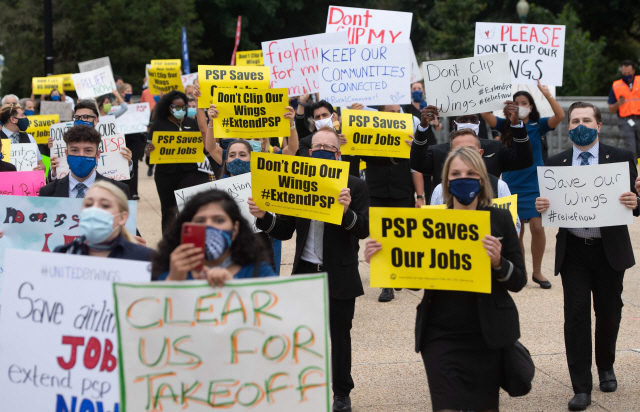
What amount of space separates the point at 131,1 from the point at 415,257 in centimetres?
3239

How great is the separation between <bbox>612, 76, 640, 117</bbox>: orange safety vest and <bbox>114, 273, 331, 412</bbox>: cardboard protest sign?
1546 cm

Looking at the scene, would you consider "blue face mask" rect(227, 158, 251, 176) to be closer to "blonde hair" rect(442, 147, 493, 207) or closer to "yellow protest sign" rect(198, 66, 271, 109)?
"yellow protest sign" rect(198, 66, 271, 109)

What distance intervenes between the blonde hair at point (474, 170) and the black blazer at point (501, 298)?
6 cm

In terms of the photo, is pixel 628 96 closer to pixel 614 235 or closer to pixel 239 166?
pixel 614 235

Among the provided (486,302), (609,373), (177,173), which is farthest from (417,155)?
(177,173)

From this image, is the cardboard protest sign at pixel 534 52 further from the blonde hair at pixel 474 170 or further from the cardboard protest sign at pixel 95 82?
the cardboard protest sign at pixel 95 82

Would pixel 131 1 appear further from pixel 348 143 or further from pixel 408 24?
pixel 348 143

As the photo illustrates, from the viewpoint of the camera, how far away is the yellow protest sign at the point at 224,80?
8.28m

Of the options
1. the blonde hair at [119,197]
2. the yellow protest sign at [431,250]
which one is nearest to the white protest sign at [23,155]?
the blonde hair at [119,197]

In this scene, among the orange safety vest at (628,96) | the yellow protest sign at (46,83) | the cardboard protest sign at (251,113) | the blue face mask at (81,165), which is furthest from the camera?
the yellow protest sign at (46,83)

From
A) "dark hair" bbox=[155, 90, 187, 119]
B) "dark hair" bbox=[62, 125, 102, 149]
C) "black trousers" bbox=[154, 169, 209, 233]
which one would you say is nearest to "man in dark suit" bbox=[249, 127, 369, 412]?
"dark hair" bbox=[62, 125, 102, 149]

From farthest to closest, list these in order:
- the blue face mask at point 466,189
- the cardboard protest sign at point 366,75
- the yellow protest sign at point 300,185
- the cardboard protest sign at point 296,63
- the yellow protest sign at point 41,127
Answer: the yellow protest sign at point 41,127 → the cardboard protest sign at point 296,63 → the cardboard protest sign at point 366,75 → the yellow protest sign at point 300,185 → the blue face mask at point 466,189

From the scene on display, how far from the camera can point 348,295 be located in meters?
5.21

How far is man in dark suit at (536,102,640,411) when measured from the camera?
5359mm
